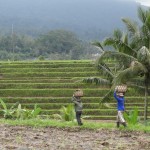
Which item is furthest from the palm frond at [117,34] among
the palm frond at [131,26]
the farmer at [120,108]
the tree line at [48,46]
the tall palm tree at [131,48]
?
the tree line at [48,46]

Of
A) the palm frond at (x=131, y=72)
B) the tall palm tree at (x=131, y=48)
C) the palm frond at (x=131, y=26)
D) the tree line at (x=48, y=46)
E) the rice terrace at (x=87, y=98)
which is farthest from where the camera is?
the tree line at (x=48, y=46)

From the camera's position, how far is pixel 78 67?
4328 cm

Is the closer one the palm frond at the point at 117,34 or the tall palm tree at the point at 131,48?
the tall palm tree at the point at 131,48

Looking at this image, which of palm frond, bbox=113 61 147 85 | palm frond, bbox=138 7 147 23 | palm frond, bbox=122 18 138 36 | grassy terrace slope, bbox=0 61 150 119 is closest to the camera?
palm frond, bbox=113 61 147 85

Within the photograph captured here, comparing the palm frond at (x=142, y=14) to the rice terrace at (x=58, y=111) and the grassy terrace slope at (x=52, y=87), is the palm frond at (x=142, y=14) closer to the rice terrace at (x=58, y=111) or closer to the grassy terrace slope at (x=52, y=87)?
the rice terrace at (x=58, y=111)

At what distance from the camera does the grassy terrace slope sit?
1237 inches

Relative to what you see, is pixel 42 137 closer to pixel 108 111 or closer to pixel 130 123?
pixel 130 123

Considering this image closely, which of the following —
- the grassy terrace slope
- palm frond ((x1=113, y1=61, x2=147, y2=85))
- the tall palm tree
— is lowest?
the grassy terrace slope

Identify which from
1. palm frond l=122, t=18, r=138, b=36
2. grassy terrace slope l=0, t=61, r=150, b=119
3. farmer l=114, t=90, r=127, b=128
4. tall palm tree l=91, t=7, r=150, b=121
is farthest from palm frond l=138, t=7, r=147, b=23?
farmer l=114, t=90, r=127, b=128

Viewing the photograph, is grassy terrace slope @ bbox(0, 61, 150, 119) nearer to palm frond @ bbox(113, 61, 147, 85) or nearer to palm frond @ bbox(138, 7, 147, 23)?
palm frond @ bbox(113, 61, 147, 85)

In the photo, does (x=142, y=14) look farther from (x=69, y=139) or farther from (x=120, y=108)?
(x=69, y=139)

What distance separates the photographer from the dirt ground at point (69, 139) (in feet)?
29.9

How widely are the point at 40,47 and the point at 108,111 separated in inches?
2631

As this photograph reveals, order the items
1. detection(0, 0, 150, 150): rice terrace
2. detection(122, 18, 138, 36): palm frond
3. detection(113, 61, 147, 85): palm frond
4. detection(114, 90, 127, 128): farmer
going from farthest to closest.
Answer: detection(122, 18, 138, 36): palm frond, detection(113, 61, 147, 85): palm frond, detection(114, 90, 127, 128): farmer, detection(0, 0, 150, 150): rice terrace
